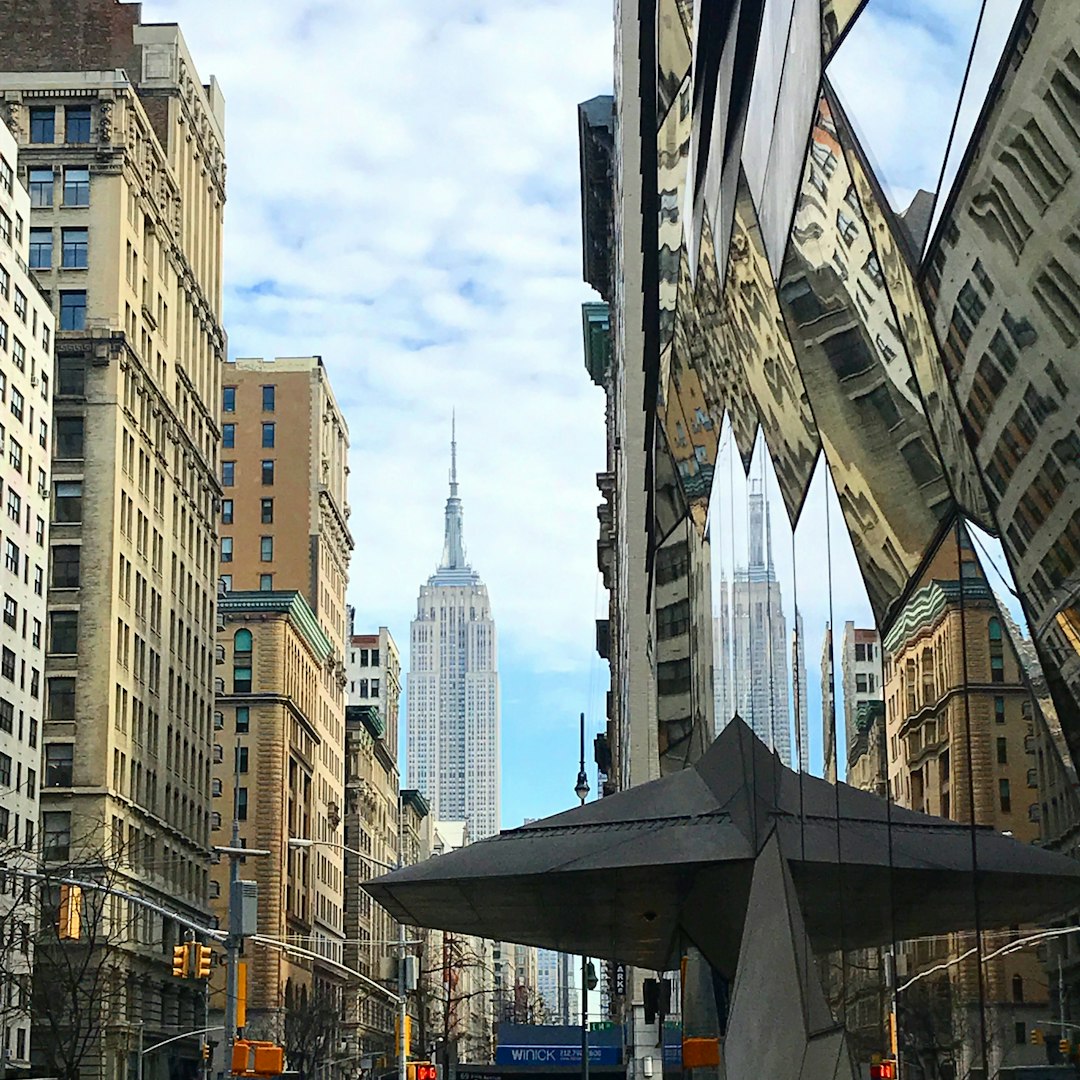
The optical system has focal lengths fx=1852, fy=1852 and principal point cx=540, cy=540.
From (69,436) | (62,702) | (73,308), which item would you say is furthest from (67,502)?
(73,308)

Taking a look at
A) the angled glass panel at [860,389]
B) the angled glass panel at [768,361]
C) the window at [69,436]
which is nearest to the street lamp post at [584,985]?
the angled glass panel at [768,361]

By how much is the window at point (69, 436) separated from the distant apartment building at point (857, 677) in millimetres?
88099

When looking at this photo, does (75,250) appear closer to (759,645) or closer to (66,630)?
(66,630)

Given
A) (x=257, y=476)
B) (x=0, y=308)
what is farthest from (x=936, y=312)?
(x=257, y=476)

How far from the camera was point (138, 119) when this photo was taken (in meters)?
99.5

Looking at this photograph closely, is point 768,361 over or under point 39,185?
under

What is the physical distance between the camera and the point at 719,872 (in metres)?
13.1

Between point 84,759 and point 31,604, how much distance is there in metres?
8.37

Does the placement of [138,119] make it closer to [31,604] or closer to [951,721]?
[31,604]

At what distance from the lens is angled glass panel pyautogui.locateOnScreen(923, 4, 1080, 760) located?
13.7 feet

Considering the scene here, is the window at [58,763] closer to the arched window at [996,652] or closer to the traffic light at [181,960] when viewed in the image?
the traffic light at [181,960]

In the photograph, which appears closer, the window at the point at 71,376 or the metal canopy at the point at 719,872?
the metal canopy at the point at 719,872

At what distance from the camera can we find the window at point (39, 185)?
97.2 m

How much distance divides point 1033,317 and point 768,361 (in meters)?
5.19
